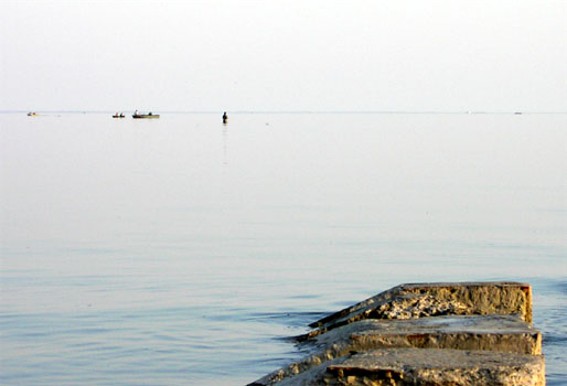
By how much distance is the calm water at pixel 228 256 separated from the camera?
13352 mm

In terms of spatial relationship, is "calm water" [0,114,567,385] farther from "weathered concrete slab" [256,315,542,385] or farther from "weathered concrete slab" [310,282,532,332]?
"weathered concrete slab" [256,315,542,385]

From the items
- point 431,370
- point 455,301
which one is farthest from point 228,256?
point 431,370

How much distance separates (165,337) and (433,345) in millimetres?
6527

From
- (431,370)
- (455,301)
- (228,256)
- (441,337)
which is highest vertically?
(228,256)

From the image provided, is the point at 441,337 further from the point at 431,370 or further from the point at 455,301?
the point at 455,301

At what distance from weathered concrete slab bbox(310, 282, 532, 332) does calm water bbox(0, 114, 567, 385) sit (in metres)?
1.40

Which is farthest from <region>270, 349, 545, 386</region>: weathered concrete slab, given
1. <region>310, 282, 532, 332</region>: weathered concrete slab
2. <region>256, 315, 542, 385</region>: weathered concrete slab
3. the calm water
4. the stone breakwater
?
the calm water

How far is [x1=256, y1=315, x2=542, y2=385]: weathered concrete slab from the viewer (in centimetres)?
784

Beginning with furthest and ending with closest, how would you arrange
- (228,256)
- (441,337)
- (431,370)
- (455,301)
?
(228,256)
(455,301)
(441,337)
(431,370)

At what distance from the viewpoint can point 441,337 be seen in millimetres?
8070

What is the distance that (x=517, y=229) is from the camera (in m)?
26.0

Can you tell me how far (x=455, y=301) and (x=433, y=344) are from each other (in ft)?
8.41

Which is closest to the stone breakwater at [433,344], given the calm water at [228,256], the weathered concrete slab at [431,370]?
the weathered concrete slab at [431,370]

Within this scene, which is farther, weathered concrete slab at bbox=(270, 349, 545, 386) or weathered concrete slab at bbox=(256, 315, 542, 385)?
weathered concrete slab at bbox=(256, 315, 542, 385)
